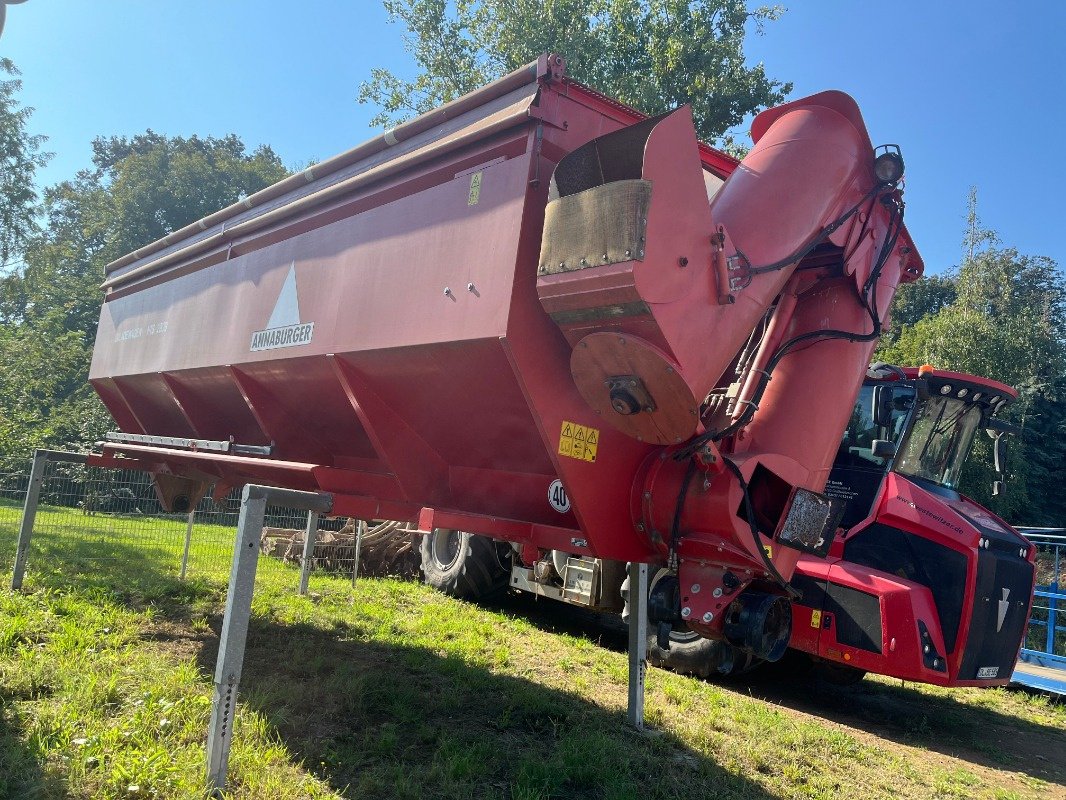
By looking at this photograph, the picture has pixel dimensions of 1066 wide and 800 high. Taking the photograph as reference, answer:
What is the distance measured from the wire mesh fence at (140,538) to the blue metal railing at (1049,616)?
7.05 m

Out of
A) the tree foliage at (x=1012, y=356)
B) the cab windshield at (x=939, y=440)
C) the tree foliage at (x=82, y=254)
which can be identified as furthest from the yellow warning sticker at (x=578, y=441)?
the tree foliage at (x=1012, y=356)

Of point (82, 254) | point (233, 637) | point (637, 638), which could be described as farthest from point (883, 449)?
point (82, 254)

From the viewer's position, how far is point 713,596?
325cm

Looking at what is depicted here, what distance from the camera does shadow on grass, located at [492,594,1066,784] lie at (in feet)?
17.7

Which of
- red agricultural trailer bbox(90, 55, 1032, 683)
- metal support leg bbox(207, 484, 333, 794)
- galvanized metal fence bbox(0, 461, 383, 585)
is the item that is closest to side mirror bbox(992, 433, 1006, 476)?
red agricultural trailer bbox(90, 55, 1032, 683)

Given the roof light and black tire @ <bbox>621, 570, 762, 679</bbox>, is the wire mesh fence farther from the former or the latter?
A: the roof light

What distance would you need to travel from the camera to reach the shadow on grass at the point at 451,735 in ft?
11.2

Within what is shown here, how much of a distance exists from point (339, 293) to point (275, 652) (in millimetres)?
2793

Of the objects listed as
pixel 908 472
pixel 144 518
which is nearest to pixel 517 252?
pixel 908 472

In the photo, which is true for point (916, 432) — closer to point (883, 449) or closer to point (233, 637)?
point (883, 449)

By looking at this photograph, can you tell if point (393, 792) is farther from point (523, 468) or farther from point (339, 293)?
point (339, 293)

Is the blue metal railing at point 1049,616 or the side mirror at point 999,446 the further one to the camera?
the blue metal railing at point 1049,616

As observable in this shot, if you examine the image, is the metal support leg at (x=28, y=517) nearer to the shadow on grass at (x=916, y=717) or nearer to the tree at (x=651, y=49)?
the shadow on grass at (x=916, y=717)

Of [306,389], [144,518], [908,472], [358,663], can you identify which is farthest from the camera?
[144,518]
